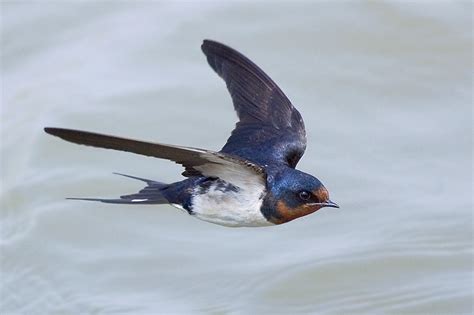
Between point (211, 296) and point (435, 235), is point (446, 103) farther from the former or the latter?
point (211, 296)

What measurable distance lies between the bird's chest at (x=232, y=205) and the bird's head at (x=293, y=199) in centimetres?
4

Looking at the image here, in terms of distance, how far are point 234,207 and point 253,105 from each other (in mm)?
882

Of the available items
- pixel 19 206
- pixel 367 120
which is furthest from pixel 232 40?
pixel 19 206

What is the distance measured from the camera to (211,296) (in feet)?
25.1

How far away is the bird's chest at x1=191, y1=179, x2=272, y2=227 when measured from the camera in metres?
5.70

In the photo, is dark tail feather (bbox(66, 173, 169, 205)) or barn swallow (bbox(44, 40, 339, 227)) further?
dark tail feather (bbox(66, 173, 169, 205))

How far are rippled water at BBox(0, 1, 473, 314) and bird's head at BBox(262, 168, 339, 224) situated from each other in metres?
1.91

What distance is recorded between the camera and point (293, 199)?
5.66 meters

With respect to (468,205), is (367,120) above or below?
above

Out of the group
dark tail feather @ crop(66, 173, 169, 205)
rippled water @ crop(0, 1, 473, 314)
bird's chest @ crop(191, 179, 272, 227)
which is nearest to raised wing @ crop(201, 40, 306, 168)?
dark tail feather @ crop(66, 173, 169, 205)

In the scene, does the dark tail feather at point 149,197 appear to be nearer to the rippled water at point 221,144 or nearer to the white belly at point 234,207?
the white belly at point 234,207

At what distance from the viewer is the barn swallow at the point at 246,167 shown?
5504 mm

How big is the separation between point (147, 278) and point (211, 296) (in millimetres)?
376

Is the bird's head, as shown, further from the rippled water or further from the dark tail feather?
the rippled water
